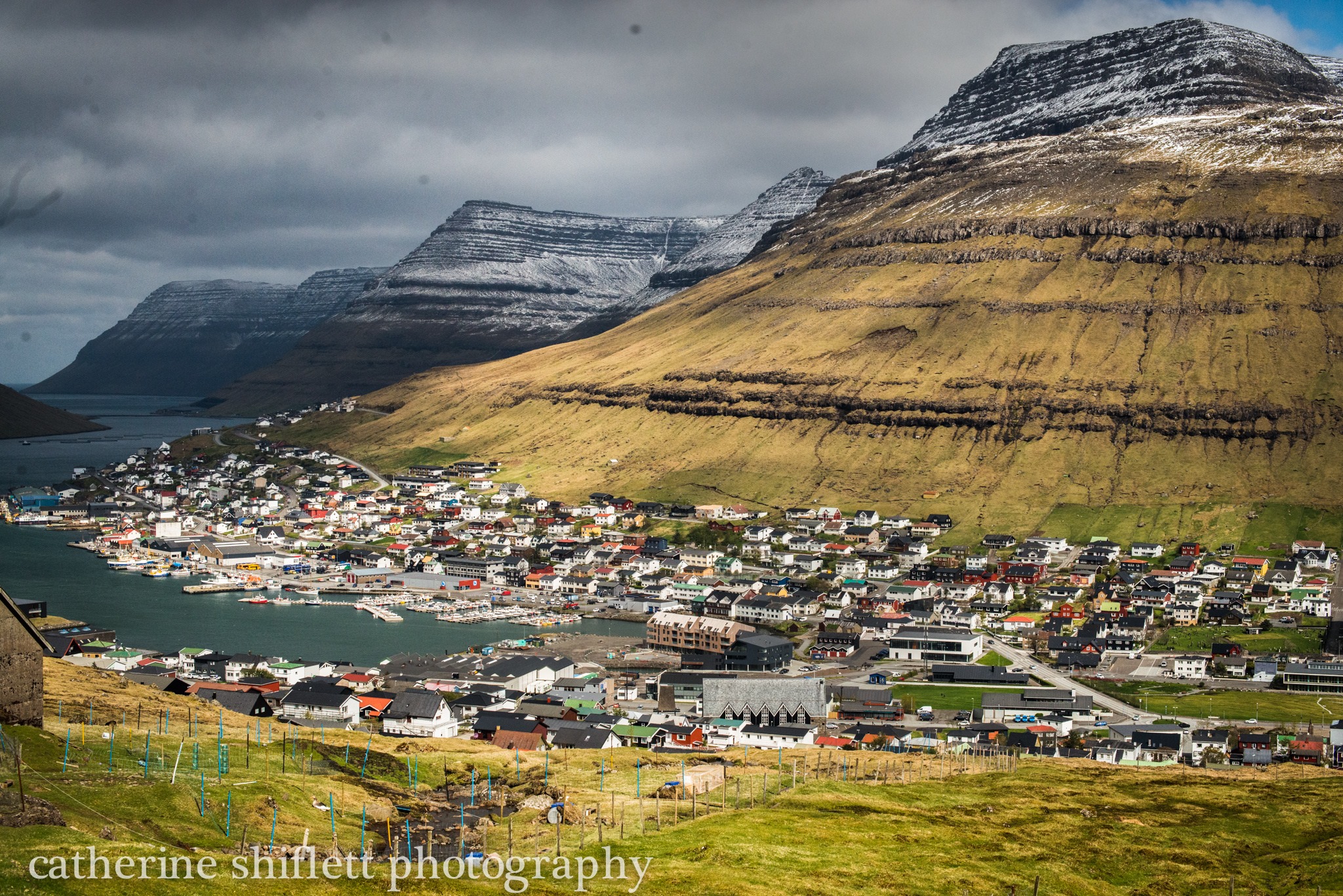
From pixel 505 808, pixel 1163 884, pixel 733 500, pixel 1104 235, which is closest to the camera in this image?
pixel 1163 884

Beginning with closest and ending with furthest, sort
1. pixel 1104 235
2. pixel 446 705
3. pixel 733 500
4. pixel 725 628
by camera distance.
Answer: pixel 446 705
pixel 725 628
pixel 733 500
pixel 1104 235

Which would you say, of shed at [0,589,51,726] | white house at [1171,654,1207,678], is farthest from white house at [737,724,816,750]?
shed at [0,589,51,726]

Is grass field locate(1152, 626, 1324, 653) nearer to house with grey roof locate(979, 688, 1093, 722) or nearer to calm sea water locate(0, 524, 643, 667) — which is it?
house with grey roof locate(979, 688, 1093, 722)

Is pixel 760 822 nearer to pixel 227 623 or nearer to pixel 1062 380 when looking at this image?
pixel 227 623

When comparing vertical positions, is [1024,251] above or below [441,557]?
above

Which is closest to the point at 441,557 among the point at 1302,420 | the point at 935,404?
the point at 935,404

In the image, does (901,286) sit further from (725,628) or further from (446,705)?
(446,705)

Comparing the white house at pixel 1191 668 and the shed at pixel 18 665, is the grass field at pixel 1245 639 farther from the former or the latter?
the shed at pixel 18 665

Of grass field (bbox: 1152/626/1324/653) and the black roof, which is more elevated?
the black roof
